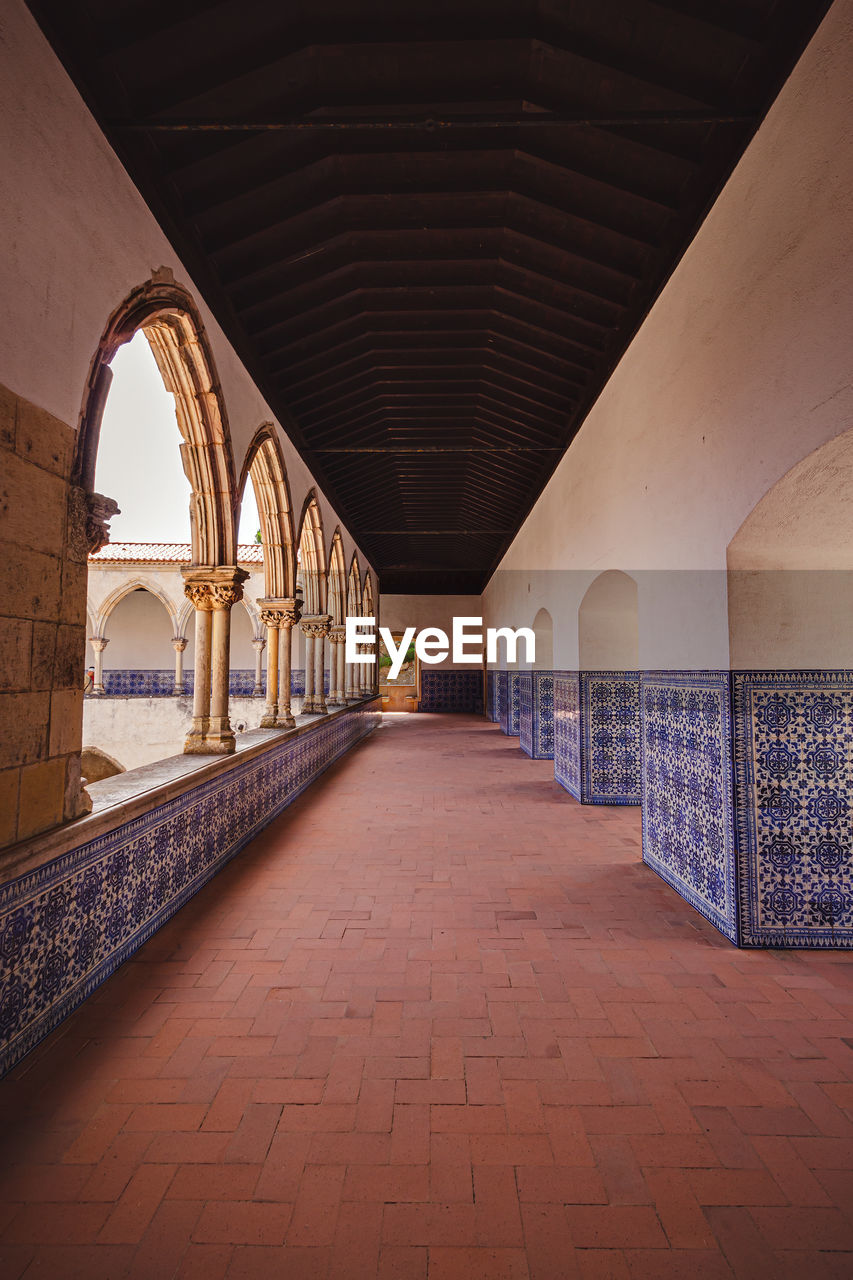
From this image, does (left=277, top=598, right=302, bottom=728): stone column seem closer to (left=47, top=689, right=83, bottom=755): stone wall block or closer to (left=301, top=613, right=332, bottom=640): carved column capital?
(left=301, top=613, right=332, bottom=640): carved column capital

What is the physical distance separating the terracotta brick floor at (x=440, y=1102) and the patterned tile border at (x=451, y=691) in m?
14.9

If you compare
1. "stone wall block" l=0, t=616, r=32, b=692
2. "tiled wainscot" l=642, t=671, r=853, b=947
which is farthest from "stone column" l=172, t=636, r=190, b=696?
"tiled wainscot" l=642, t=671, r=853, b=947

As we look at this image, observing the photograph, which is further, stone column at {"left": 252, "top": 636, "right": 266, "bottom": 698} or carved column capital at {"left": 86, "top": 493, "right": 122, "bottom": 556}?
stone column at {"left": 252, "top": 636, "right": 266, "bottom": 698}

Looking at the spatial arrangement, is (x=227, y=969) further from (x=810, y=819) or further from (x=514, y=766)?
(x=514, y=766)

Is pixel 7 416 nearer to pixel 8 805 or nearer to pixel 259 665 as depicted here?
pixel 8 805

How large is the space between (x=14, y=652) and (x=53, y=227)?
64.9 inches

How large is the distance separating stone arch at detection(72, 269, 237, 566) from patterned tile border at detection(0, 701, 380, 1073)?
1445 millimetres

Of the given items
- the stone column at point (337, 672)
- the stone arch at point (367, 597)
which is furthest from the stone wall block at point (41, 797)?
the stone arch at point (367, 597)

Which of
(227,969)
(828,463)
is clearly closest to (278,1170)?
(227,969)

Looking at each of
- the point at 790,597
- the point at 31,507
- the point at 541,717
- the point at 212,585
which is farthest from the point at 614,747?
the point at 31,507

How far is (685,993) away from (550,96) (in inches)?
162

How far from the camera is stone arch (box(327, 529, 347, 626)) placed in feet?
36.4

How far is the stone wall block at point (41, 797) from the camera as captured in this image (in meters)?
2.36

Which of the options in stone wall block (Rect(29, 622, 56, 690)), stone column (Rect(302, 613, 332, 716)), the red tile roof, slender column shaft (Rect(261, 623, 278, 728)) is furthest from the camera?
the red tile roof
